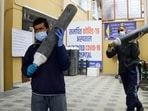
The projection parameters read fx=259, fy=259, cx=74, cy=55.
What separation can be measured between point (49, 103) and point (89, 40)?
8608 millimetres

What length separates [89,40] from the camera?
1054 centimetres

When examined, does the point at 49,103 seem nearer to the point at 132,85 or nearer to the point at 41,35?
the point at 41,35

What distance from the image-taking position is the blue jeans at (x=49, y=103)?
198 cm

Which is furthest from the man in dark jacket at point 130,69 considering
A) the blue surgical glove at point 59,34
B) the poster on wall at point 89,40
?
the poster on wall at point 89,40

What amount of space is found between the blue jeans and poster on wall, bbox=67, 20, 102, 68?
334 inches

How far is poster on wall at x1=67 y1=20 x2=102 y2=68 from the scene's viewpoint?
34.3 feet

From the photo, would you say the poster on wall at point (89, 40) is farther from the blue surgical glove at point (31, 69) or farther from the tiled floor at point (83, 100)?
the blue surgical glove at point (31, 69)

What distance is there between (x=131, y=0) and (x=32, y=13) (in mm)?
6608

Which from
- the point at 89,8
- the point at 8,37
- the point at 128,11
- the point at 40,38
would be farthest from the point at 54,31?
the point at 89,8

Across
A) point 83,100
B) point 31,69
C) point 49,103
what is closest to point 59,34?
point 31,69

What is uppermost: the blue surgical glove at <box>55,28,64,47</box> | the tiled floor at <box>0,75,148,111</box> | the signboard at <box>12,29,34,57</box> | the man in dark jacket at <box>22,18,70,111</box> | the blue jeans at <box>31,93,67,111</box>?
the signboard at <box>12,29,34,57</box>

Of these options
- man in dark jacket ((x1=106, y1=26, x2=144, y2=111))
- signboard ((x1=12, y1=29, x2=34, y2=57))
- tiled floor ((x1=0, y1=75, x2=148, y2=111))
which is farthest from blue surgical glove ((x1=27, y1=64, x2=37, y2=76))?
signboard ((x1=12, y1=29, x2=34, y2=57))

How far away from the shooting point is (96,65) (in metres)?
10.5

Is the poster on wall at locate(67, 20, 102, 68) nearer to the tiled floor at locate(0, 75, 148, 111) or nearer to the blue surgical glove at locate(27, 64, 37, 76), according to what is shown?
the tiled floor at locate(0, 75, 148, 111)
